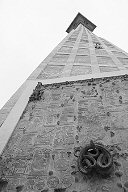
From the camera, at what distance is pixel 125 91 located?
17.2ft

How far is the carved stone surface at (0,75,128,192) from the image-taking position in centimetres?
345

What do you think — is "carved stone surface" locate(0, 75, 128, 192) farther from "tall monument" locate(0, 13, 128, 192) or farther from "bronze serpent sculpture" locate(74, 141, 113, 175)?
"bronze serpent sculpture" locate(74, 141, 113, 175)

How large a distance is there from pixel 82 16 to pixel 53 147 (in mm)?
22495

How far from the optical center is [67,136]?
166 inches

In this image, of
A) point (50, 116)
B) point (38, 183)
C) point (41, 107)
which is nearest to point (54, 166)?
point (38, 183)

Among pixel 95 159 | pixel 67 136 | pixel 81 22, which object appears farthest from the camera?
pixel 81 22

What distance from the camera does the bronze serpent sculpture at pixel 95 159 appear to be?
3.37 metres

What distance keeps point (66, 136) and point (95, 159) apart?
0.83 meters

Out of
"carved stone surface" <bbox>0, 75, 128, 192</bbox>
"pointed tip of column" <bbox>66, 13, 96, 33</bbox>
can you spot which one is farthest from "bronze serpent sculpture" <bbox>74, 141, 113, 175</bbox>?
"pointed tip of column" <bbox>66, 13, 96, 33</bbox>

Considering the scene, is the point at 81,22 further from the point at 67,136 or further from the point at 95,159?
the point at 95,159

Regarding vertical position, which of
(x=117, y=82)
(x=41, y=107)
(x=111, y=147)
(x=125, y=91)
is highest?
(x=117, y=82)

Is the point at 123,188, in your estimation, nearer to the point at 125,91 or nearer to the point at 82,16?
the point at 125,91

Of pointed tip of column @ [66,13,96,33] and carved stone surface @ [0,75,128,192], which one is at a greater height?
pointed tip of column @ [66,13,96,33]

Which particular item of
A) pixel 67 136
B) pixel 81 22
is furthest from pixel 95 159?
pixel 81 22
